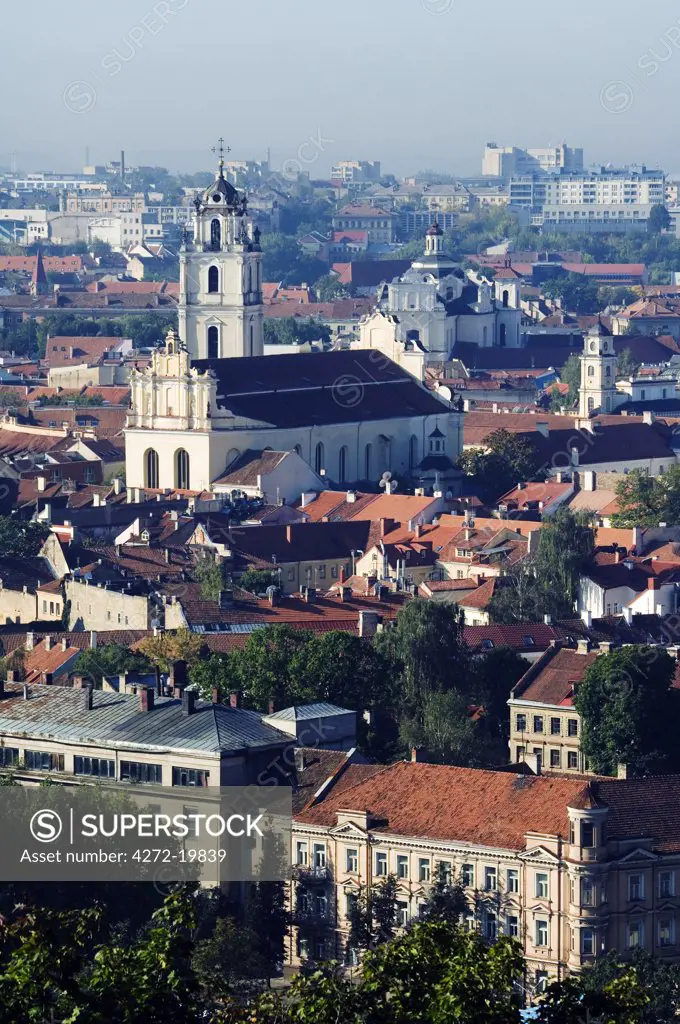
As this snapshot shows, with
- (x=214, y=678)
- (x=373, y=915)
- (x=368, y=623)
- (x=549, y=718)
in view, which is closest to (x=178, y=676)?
(x=214, y=678)

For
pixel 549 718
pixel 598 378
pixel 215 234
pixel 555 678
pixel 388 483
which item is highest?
pixel 215 234

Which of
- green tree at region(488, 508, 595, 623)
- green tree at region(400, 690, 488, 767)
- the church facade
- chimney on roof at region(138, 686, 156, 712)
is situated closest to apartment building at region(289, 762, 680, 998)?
chimney on roof at region(138, 686, 156, 712)

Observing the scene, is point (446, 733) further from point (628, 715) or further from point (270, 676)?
point (270, 676)

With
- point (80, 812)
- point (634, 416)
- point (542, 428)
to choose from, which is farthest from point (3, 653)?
point (634, 416)

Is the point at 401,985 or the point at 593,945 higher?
the point at 401,985

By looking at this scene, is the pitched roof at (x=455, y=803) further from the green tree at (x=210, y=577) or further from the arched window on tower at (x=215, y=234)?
the arched window on tower at (x=215, y=234)

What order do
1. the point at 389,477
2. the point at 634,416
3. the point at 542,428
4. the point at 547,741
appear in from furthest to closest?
the point at 634,416, the point at 542,428, the point at 389,477, the point at 547,741

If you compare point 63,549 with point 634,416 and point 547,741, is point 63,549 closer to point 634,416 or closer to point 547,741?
point 547,741
